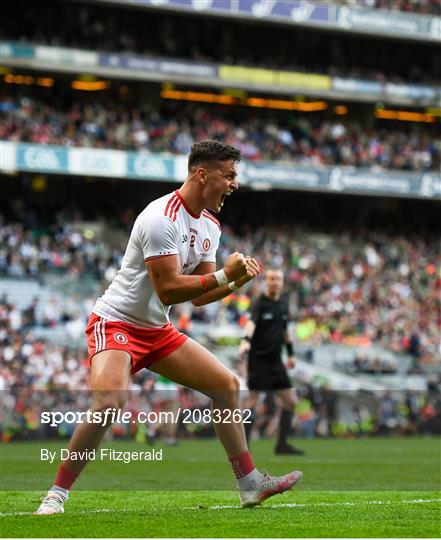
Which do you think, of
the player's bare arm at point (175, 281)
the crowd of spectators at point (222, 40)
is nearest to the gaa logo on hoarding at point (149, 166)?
the crowd of spectators at point (222, 40)

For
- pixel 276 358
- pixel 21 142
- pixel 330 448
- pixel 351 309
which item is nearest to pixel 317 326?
pixel 351 309

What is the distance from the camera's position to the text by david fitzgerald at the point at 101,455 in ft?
26.0

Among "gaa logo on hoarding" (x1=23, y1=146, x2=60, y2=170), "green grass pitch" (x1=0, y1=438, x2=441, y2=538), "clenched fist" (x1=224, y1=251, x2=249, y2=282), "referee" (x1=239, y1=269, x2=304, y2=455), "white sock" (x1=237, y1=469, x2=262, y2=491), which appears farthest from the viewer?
"gaa logo on hoarding" (x1=23, y1=146, x2=60, y2=170)

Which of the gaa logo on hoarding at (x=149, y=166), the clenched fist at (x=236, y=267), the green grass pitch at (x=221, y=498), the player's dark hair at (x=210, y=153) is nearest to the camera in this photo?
the green grass pitch at (x=221, y=498)

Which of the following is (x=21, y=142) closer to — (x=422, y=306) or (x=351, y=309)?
(x=351, y=309)

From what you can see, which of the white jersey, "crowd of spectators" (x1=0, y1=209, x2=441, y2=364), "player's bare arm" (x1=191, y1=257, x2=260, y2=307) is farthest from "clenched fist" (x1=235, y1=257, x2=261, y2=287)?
"crowd of spectators" (x1=0, y1=209, x2=441, y2=364)

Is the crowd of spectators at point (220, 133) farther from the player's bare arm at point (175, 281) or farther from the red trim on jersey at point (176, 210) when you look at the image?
the player's bare arm at point (175, 281)

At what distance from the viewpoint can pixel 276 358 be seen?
15555mm

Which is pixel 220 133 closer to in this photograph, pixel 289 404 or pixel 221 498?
pixel 289 404

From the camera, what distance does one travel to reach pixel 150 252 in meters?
7.91

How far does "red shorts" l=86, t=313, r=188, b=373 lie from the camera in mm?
8070

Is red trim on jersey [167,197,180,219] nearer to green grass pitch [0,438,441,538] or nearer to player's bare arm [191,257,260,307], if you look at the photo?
player's bare arm [191,257,260,307]

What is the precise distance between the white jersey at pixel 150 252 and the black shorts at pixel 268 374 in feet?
24.0

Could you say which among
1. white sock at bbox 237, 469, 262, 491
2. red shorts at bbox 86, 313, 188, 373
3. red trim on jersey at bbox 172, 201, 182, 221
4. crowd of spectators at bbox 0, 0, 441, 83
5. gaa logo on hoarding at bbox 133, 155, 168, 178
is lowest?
white sock at bbox 237, 469, 262, 491
